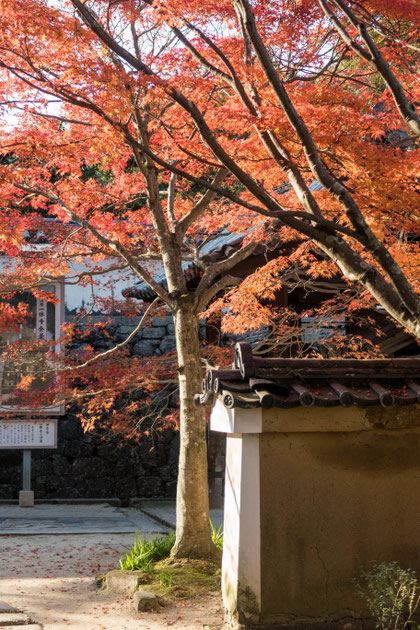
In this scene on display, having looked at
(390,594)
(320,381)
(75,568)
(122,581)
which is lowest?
(75,568)

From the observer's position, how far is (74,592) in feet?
25.5

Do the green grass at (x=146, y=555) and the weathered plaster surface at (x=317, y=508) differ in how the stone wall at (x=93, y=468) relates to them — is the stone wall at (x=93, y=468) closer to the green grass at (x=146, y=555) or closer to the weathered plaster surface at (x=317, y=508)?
the green grass at (x=146, y=555)

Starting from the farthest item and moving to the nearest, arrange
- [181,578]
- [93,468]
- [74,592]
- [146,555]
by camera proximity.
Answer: [93,468] < [146,555] < [74,592] < [181,578]

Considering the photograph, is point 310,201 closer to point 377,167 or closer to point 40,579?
point 377,167

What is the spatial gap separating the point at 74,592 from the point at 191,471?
6.51 feet

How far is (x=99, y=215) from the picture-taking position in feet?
33.4

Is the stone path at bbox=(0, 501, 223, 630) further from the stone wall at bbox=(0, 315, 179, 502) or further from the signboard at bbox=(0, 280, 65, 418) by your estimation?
the signboard at bbox=(0, 280, 65, 418)

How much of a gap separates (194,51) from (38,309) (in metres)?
10.6

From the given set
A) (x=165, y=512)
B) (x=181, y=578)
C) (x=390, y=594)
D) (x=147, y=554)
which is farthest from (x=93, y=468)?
(x=390, y=594)

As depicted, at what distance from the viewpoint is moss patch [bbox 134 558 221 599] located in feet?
23.3

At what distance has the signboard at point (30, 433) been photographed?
1514cm

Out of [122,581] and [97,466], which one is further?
[97,466]

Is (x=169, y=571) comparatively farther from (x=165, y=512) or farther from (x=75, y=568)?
(x=165, y=512)

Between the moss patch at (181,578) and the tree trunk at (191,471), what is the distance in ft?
0.66
